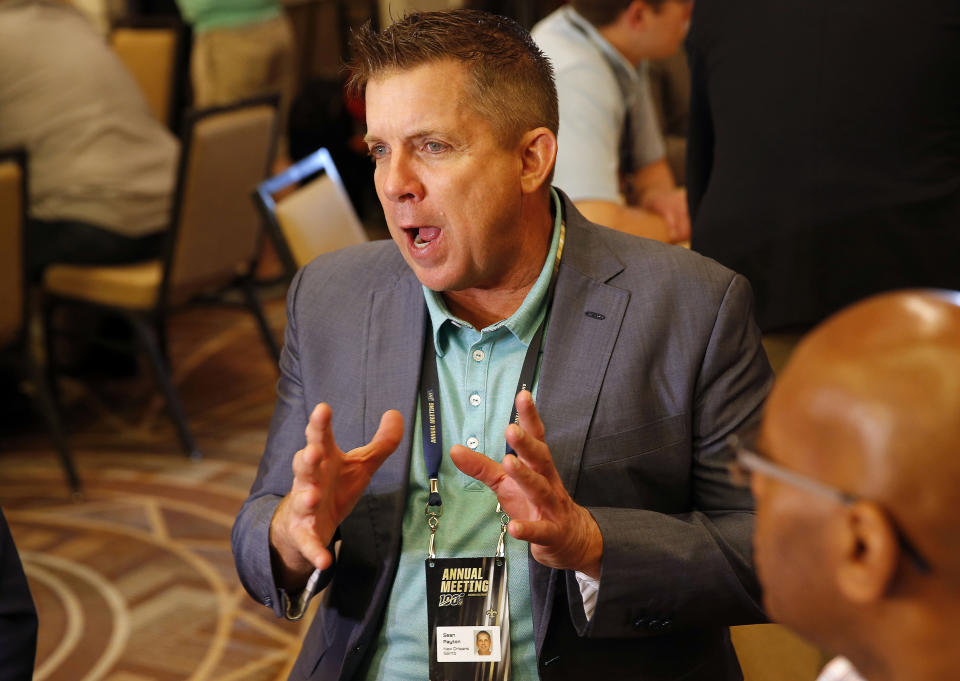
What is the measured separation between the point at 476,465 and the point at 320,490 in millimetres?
194

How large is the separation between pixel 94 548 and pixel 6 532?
190 centimetres

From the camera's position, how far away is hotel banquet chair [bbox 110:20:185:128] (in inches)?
191

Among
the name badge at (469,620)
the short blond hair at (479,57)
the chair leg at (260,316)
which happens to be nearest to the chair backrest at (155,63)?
the chair leg at (260,316)

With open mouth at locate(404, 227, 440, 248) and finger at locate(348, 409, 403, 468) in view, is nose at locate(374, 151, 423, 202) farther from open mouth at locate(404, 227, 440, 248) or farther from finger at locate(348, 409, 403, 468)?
finger at locate(348, 409, 403, 468)

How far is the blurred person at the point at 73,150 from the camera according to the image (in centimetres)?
384

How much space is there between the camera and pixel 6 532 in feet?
4.40

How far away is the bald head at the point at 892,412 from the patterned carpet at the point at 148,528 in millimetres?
2033

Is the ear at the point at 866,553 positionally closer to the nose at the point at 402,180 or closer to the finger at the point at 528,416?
the finger at the point at 528,416

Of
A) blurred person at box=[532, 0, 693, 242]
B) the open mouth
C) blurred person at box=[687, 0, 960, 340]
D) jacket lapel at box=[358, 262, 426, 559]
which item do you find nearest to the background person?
jacket lapel at box=[358, 262, 426, 559]

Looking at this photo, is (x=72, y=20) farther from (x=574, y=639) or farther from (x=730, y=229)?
(x=574, y=639)

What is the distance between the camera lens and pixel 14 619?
1.31 metres

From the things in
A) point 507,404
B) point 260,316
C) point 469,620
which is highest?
point 507,404

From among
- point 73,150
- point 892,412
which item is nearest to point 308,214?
point 73,150

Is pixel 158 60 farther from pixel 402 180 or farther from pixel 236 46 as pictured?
pixel 402 180
